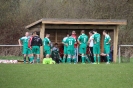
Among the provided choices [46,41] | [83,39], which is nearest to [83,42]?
[83,39]

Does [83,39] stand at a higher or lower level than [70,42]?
higher

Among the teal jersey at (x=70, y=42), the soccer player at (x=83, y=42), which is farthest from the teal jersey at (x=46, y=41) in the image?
the soccer player at (x=83, y=42)

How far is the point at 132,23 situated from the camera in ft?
130

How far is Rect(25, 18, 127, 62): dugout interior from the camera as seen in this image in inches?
981

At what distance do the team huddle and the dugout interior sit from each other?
0.99 m

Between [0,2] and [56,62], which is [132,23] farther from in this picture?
[56,62]

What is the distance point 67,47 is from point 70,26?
8.36ft

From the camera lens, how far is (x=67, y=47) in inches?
936

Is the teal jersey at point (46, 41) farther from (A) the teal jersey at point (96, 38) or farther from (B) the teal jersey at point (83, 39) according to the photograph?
(A) the teal jersey at point (96, 38)

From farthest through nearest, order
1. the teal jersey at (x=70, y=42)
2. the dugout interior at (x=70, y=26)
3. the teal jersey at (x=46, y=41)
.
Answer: the dugout interior at (x=70, y=26)
the teal jersey at (x=46, y=41)
the teal jersey at (x=70, y=42)

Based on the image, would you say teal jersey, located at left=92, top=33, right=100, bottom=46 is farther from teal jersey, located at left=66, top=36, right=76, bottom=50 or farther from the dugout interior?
the dugout interior

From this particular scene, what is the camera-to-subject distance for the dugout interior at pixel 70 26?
24.9 meters

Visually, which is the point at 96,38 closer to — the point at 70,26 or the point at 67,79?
the point at 70,26

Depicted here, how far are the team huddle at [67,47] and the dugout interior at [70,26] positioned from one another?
99 cm
